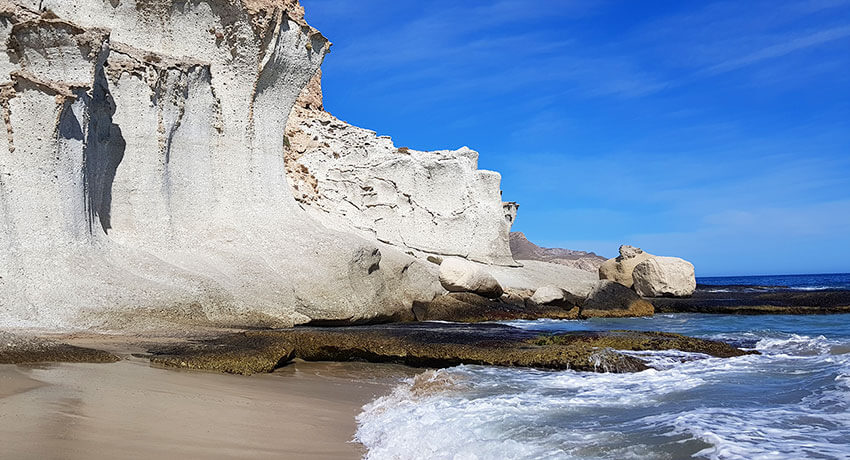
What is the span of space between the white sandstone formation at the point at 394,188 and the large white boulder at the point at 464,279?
180 inches

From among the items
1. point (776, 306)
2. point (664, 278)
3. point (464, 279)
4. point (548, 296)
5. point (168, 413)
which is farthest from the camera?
point (664, 278)

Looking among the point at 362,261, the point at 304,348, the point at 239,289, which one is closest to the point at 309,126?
the point at 362,261

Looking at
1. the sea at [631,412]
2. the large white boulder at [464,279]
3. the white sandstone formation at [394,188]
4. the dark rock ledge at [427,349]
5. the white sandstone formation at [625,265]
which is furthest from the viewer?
the white sandstone formation at [625,265]

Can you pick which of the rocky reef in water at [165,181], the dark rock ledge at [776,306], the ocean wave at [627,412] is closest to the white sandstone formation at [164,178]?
the rocky reef in water at [165,181]

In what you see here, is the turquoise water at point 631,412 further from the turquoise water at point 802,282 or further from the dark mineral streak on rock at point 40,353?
the turquoise water at point 802,282

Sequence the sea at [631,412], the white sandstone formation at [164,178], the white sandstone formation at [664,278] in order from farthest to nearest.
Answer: the white sandstone formation at [664,278] → the white sandstone formation at [164,178] → the sea at [631,412]

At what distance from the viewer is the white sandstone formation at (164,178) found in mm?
10641

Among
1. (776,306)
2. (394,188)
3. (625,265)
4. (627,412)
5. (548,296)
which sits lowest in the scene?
(627,412)

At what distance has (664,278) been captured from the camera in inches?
960

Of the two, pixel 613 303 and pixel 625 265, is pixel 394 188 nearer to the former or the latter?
pixel 625 265

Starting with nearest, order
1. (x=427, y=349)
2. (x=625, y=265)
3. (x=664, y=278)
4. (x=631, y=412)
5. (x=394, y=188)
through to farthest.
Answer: (x=631, y=412) < (x=427, y=349) < (x=664, y=278) < (x=394, y=188) < (x=625, y=265)

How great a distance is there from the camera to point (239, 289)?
41.4ft

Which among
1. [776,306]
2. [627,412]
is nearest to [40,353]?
[627,412]

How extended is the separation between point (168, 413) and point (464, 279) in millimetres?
13505
